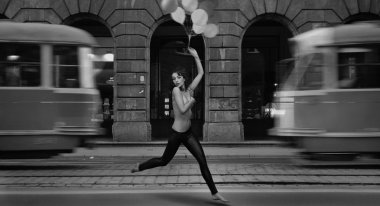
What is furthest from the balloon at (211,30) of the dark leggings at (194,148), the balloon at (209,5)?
the dark leggings at (194,148)

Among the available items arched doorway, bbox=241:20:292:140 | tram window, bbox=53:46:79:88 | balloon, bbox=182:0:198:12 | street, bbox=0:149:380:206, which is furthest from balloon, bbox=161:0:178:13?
street, bbox=0:149:380:206

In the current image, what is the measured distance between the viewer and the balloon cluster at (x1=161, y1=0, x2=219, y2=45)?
18.5 m

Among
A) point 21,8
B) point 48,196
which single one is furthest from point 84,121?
point 21,8

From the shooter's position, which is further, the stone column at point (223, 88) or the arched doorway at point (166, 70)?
the arched doorway at point (166, 70)

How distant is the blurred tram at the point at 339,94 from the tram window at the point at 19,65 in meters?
6.32

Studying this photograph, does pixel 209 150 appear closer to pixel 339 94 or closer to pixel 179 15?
pixel 179 15

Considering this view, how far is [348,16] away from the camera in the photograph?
69.0ft

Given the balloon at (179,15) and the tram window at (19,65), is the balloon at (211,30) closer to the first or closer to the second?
the balloon at (179,15)

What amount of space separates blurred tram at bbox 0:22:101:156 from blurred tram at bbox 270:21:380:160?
5.38 m

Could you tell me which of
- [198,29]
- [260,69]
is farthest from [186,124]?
[260,69]

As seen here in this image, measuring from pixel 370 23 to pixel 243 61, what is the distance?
402 inches

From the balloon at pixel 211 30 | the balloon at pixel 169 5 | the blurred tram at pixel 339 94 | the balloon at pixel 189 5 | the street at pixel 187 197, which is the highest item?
the balloon at pixel 169 5

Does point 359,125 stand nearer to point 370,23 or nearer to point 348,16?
point 370,23

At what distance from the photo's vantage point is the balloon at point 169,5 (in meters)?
19.5
